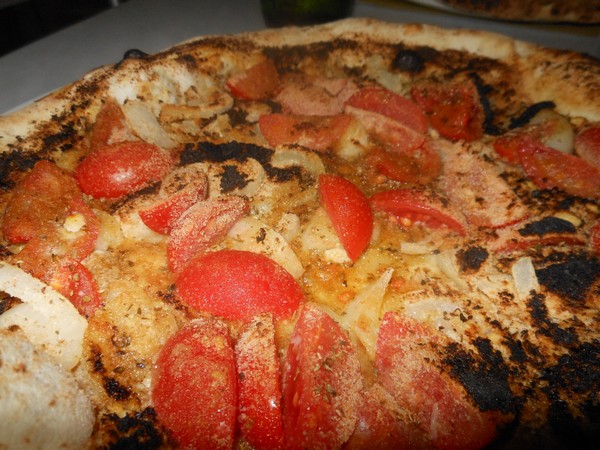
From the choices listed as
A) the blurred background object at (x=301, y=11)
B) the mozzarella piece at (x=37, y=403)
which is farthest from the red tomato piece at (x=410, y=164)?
the blurred background object at (x=301, y=11)

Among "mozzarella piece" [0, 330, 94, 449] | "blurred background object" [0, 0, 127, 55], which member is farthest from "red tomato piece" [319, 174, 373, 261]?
"blurred background object" [0, 0, 127, 55]

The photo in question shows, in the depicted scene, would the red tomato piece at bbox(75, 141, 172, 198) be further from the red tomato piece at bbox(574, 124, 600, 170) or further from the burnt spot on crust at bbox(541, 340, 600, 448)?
the red tomato piece at bbox(574, 124, 600, 170)

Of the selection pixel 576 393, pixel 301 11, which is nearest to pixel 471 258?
pixel 576 393

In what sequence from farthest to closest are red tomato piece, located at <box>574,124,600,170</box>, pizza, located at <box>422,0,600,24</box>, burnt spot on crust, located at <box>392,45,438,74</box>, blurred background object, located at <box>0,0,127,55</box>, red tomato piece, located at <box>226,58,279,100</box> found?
blurred background object, located at <box>0,0,127,55</box>
pizza, located at <box>422,0,600,24</box>
burnt spot on crust, located at <box>392,45,438,74</box>
red tomato piece, located at <box>226,58,279,100</box>
red tomato piece, located at <box>574,124,600,170</box>

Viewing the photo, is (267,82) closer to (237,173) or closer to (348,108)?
(348,108)

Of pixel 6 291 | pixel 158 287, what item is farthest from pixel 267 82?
pixel 6 291

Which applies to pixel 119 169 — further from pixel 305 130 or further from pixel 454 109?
pixel 454 109
